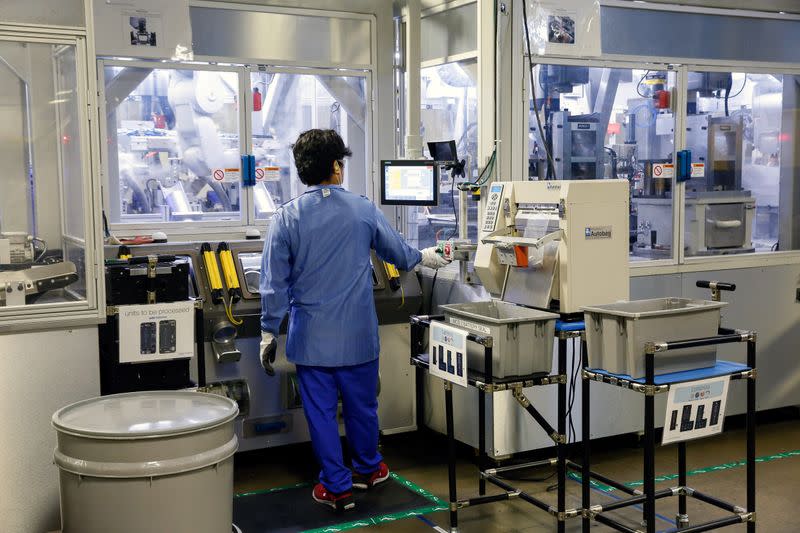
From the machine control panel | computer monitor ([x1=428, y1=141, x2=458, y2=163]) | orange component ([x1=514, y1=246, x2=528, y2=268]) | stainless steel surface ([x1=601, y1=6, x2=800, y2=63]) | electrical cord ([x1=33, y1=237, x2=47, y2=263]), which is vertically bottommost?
orange component ([x1=514, y1=246, x2=528, y2=268])

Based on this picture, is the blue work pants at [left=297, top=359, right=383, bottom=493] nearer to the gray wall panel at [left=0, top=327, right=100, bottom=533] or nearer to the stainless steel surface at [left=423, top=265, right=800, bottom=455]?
the stainless steel surface at [left=423, top=265, right=800, bottom=455]

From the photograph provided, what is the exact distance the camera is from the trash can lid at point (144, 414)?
9.46 feet

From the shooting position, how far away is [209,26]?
182 inches

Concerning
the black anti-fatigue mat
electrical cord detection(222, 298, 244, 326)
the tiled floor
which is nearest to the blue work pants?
the black anti-fatigue mat

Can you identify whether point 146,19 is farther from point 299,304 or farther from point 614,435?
point 614,435

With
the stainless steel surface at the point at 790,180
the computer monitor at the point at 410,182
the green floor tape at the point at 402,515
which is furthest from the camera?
the stainless steel surface at the point at 790,180

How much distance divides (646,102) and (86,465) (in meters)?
3.28

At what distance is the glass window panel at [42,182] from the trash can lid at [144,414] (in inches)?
21.3

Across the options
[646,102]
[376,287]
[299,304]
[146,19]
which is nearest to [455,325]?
[299,304]

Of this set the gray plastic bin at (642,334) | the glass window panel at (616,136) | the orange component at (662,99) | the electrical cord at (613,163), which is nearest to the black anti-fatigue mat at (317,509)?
the gray plastic bin at (642,334)

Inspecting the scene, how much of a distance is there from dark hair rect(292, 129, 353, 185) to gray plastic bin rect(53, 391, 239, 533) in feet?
4.10

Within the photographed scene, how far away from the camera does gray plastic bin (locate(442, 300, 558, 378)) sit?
330cm

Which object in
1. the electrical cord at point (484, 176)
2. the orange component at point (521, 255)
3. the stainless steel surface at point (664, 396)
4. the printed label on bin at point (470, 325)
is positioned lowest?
the stainless steel surface at point (664, 396)

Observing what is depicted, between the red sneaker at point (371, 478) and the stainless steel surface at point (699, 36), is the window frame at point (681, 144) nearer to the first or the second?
the stainless steel surface at point (699, 36)
